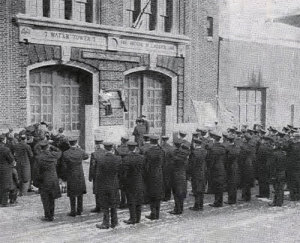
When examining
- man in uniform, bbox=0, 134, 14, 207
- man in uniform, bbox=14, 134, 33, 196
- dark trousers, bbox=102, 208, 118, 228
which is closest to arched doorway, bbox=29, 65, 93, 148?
man in uniform, bbox=14, 134, 33, 196

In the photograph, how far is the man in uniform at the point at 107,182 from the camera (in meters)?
8.63

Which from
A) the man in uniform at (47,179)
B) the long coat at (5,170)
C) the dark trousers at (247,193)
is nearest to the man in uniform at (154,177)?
the man in uniform at (47,179)

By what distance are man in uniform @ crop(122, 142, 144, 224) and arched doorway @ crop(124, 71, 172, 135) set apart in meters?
9.86

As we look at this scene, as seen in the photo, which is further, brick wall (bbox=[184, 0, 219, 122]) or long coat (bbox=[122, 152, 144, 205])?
brick wall (bbox=[184, 0, 219, 122])

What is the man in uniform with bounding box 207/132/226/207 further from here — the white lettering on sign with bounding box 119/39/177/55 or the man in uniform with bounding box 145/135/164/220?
the white lettering on sign with bounding box 119/39/177/55

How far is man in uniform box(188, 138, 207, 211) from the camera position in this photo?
10.2 metres

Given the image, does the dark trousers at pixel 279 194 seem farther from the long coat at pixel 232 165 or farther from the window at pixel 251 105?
the window at pixel 251 105

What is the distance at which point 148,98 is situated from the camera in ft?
64.1

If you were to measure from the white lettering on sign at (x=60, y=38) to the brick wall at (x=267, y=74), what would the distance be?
23.8ft

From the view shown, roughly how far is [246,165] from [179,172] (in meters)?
2.47

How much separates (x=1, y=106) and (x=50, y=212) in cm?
704

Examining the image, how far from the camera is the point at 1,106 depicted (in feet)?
49.5

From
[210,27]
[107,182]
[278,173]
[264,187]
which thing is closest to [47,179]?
[107,182]

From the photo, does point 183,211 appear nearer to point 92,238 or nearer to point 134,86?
point 92,238
